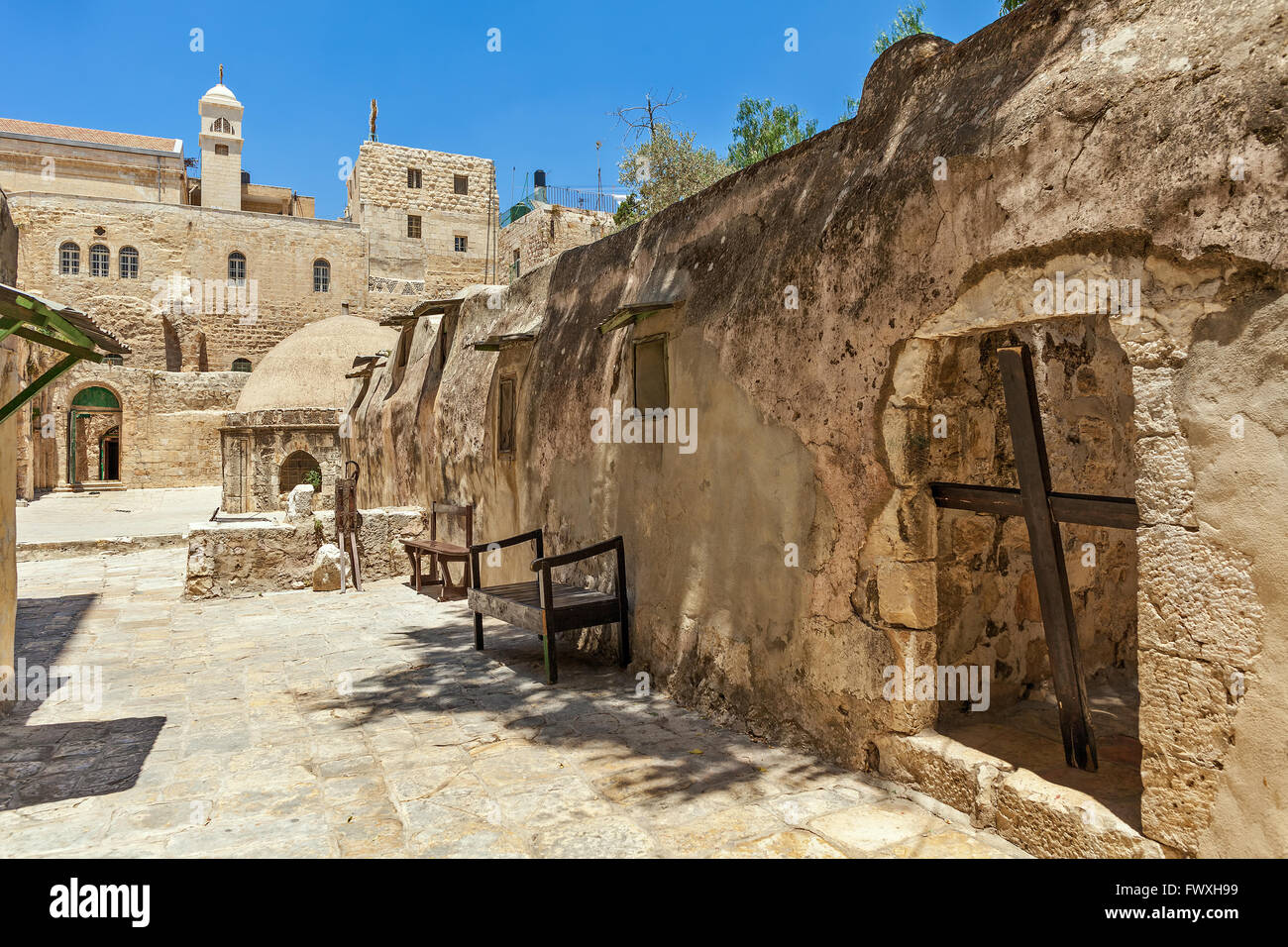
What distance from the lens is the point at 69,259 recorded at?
1265 inches

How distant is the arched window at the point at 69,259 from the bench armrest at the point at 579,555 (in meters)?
34.1

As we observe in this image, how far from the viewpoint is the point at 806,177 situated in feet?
16.7

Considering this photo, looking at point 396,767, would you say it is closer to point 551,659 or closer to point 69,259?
point 551,659

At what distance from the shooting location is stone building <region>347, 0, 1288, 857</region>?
277cm

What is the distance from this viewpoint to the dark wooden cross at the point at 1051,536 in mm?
3646

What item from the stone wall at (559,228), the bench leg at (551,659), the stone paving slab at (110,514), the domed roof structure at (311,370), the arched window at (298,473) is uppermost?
the stone wall at (559,228)

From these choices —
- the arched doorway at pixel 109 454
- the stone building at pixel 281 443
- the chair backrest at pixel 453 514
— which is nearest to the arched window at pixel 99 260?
the arched doorway at pixel 109 454

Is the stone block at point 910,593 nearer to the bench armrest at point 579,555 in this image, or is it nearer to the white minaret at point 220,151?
the bench armrest at point 579,555

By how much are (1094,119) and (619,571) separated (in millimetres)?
4330

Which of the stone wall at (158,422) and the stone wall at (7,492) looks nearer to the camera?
the stone wall at (7,492)

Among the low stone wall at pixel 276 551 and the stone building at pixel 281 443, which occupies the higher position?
the stone building at pixel 281 443

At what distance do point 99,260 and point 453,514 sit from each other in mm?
29845

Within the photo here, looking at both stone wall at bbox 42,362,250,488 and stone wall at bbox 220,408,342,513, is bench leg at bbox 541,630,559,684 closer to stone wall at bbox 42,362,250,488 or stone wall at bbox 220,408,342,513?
stone wall at bbox 220,408,342,513

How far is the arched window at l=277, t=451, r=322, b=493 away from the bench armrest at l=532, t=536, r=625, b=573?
60.5 ft
